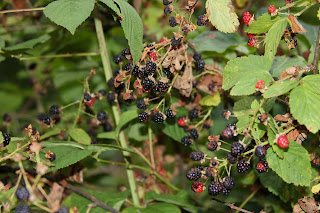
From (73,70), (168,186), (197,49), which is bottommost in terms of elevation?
(168,186)

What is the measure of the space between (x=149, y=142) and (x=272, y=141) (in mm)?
1105

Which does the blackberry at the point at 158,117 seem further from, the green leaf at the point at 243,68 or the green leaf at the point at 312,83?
the green leaf at the point at 312,83

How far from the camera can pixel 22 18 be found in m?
3.28

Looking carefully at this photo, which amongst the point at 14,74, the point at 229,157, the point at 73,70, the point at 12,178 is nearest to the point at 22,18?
the point at 73,70

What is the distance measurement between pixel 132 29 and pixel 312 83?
28.3 inches

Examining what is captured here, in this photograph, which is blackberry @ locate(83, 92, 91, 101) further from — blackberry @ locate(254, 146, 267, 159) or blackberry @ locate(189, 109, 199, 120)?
blackberry @ locate(254, 146, 267, 159)

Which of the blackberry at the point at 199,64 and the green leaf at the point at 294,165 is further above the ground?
the blackberry at the point at 199,64

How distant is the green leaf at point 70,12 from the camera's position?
4.68ft

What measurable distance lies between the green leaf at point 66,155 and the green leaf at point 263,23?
87 centimetres

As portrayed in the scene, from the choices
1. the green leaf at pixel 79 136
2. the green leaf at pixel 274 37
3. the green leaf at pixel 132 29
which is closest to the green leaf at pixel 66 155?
the green leaf at pixel 79 136

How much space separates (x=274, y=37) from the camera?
1.46 meters

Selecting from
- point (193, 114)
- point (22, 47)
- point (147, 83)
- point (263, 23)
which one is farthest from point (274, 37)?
point (22, 47)

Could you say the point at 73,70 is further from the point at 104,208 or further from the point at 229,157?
the point at 229,157

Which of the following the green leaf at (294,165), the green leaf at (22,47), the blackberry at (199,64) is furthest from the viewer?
the green leaf at (22,47)
